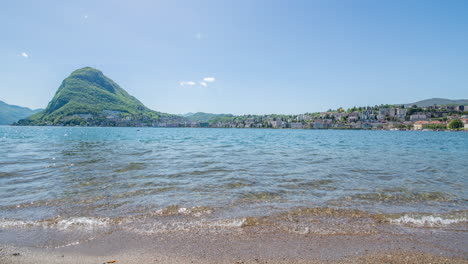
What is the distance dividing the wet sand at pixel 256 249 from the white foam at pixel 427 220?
21.5 inches

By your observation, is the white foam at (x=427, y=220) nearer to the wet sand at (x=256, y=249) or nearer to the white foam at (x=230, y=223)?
the wet sand at (x=256, y=249)

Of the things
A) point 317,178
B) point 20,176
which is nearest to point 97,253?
point 317,178

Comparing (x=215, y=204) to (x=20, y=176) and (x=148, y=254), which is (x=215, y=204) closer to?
(x=148, y=254)

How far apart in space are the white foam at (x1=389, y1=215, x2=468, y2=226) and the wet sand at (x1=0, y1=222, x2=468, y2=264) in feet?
1.79

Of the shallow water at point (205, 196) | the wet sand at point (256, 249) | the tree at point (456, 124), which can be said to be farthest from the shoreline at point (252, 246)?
the tree at point (456, 124)

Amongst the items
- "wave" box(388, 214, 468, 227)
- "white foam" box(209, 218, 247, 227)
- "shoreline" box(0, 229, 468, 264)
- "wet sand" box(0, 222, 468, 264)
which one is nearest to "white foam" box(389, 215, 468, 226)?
"wave" box(388, 214, 468, 227)

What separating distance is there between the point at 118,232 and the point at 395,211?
7.32 metres

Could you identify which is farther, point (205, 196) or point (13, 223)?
point (205, 196)

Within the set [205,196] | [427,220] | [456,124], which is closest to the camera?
[427,220]

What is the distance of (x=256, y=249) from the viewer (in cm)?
434

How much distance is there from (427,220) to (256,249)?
4797mm

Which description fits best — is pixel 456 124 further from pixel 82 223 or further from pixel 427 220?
pixel 82 223

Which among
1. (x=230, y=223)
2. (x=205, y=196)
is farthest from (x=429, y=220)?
(x=205, y=196)

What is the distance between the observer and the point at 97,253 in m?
4.14
